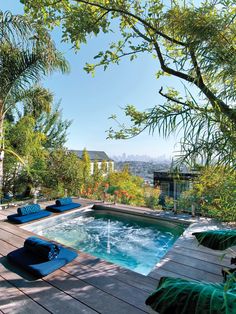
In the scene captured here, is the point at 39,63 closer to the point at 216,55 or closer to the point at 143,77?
the point at 143,77

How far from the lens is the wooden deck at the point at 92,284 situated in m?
2.39

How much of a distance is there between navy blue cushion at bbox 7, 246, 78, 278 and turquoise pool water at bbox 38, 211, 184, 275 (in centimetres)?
164

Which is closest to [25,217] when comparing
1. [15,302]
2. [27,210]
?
[27,210]

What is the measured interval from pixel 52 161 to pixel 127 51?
598cm

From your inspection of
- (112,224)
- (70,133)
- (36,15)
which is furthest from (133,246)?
(70,133)

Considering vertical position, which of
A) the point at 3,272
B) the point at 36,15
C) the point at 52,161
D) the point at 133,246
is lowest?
the point at 133,246

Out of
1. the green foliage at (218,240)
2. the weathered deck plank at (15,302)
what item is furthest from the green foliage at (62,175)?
the green foliage at (218,240)

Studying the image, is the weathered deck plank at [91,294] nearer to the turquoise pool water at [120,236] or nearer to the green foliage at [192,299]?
the green foliage at [192,299]

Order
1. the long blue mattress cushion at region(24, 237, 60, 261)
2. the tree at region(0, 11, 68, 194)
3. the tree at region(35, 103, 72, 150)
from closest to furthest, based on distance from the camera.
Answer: the long blue mattress cushion at region(24, 237, 60, 261), the tree at region(0, 11, 68, 194), the tree at region(35, 103, 72, 150)

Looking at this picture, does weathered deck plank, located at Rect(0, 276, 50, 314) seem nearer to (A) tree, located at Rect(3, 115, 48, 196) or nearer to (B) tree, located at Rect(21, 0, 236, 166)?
(B) tree, located at Rect(21, 0, 236, 166)

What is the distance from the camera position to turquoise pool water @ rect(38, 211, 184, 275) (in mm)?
5004

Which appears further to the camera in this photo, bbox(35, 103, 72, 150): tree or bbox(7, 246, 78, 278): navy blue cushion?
bbox(35, 103, 72, 150): tree

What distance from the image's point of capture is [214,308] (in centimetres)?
112

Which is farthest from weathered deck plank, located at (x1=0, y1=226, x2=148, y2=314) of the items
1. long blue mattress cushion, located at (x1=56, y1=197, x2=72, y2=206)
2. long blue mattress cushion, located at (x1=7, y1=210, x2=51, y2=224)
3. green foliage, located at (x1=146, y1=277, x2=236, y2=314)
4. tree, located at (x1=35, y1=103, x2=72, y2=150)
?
tree, located at (x1=35, y1=103, x2=72, y2=150)
